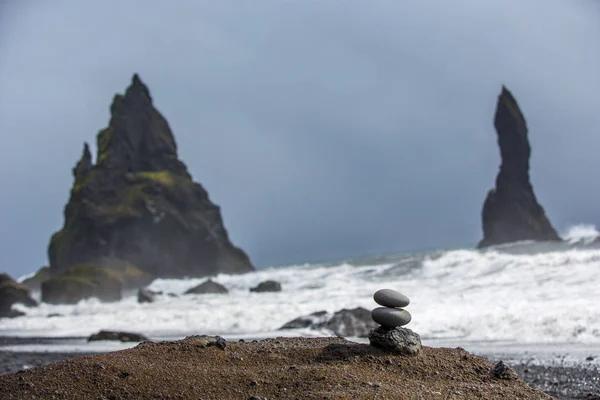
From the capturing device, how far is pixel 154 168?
326ft

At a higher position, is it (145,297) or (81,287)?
(81,287)

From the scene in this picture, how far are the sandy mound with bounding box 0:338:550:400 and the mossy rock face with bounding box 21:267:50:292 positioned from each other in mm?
85374

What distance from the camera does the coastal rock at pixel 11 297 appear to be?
4219cm

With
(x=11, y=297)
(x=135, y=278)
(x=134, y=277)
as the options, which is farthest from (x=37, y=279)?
(x=11, y=297)

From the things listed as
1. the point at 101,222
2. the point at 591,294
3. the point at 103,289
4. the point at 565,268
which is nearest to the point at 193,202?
the point at 101,222

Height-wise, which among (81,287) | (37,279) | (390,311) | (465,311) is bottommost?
(390,311)

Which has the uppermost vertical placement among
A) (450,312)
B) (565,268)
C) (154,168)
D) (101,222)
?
(154,168)

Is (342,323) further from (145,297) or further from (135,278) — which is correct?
(135,278)

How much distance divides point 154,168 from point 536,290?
8282 centimetres

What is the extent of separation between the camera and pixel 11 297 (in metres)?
44.8

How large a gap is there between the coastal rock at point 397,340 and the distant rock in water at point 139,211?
74212 millimetres

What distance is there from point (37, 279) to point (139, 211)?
59.9 ft

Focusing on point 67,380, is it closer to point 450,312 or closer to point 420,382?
point 420,382

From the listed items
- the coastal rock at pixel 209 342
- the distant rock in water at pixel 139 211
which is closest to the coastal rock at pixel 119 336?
the coastal rock at pixel 209 342
